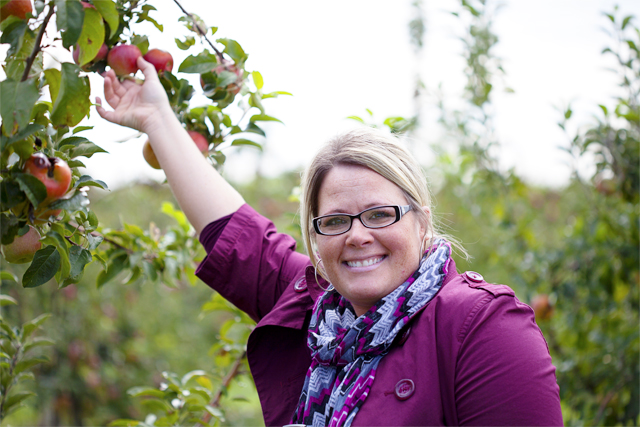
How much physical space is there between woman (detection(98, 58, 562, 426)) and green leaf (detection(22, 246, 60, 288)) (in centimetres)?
46

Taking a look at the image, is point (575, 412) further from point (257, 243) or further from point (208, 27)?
point (208, 27)

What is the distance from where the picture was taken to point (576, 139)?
95.1 inches

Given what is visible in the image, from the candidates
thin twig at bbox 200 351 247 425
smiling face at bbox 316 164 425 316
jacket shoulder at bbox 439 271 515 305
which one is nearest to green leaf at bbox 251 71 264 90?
smiling face at bbox 316 164 425 316

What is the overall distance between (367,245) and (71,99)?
643mm

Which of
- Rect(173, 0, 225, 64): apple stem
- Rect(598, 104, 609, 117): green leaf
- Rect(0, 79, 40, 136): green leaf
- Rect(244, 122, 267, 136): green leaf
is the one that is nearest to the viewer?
Rect(0, 79, 40, 136): green leaf

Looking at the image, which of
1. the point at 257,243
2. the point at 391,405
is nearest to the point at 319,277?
the point at 257,243

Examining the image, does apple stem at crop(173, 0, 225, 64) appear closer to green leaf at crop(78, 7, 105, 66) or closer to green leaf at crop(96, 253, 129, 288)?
green leaf at crop(78, 7, 105, 66)

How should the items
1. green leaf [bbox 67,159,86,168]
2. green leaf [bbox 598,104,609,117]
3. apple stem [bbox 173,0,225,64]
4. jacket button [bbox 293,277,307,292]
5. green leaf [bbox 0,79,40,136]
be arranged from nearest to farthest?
green leaf [bbox 0,79,40,136], green leaf [bbox 67,159,86,168], apple stem [bbox 173,0,225,64], jacket button [bbox 293,277,307,292], green leaf [bbox 598,104,609,117]

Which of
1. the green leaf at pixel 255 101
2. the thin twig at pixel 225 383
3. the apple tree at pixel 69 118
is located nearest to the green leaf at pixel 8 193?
the apple tree at pixel 69 118

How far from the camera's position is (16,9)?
93 centimetres

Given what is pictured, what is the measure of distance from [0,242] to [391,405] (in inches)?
30.1

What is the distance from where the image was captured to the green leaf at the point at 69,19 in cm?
80

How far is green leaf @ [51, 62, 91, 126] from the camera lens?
90cm

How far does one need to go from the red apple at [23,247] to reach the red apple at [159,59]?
0.56 metres
